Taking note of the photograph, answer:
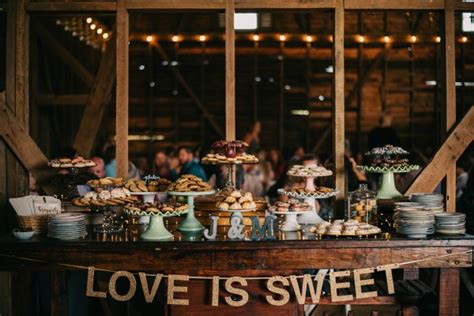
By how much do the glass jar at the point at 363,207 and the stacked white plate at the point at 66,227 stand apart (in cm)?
234

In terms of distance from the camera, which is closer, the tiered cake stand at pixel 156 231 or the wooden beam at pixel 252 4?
the tiered cake stand at pixel 156 231

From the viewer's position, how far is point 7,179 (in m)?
6.08

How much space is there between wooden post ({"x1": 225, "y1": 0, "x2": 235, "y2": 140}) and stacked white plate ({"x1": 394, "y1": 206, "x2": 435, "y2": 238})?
1.83 m

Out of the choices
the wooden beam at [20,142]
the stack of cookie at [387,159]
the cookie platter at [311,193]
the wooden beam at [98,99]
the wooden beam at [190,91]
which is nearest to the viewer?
the cookie platter at [311,193]

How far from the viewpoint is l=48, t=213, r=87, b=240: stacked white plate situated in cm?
506

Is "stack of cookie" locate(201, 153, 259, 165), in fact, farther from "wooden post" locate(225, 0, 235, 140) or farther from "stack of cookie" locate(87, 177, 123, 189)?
"stack of cookie" locate(87, 177, 123, 189)

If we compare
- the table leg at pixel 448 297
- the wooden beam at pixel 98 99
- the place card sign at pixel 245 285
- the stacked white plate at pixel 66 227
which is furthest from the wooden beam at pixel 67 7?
the table leg at pixel 448 297

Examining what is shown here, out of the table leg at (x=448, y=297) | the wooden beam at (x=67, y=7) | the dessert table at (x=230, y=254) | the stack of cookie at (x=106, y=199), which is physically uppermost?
the wooden beam at (x=67, y=7)

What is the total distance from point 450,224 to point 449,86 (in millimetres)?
1650

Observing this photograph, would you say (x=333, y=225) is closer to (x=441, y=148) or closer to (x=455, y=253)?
(x=455, y=253)

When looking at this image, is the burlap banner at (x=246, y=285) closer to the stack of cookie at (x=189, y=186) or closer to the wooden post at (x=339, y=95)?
the stack of cookie at (x=189, y=186)

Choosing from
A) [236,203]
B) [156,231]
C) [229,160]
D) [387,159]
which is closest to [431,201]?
[387,159]

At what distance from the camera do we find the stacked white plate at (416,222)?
5059 mm

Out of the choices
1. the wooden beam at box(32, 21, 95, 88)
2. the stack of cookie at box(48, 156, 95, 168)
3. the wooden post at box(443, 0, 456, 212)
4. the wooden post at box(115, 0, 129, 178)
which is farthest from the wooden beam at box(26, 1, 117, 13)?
the wooden beam at box(32, 21, 95, 88)
